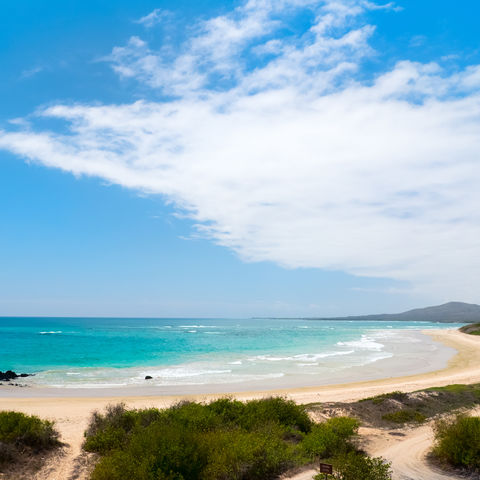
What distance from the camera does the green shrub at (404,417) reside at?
1534 cm

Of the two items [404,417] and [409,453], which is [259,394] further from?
[409,453]

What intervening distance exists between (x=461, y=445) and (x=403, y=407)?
21.8 ft

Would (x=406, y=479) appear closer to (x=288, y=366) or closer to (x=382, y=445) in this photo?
(x=382, y=445)

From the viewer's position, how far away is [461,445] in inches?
417

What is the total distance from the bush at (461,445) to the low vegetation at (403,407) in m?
3.95

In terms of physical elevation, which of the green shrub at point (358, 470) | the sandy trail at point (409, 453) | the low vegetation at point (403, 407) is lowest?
the low vegetation at point (403, 407)

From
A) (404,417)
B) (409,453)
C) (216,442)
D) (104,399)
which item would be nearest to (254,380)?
(104,399)

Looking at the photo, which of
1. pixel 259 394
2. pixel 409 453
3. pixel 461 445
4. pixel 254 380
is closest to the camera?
pixel 461 445

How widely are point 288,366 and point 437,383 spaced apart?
1457 cm

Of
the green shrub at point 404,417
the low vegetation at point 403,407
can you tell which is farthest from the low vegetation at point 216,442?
the green shrub at point 404,417

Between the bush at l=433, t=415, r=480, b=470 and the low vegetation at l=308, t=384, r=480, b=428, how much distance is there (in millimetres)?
3953

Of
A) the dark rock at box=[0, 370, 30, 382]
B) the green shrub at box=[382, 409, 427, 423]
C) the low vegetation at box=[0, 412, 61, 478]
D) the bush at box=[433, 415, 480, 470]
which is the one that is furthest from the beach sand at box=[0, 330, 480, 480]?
the bush at box=[433, 415, 480, 470]

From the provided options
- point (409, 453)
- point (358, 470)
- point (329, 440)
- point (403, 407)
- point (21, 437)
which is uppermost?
point (21, 437)

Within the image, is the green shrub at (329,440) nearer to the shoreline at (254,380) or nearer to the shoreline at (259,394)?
the shoreline at (259,394)
